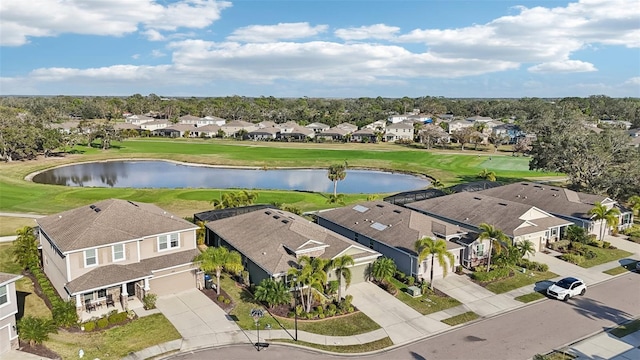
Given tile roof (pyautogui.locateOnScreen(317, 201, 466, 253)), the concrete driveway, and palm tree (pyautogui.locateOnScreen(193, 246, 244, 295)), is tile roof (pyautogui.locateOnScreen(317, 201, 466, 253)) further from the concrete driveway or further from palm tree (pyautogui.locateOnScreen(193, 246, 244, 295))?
the concrete driveway

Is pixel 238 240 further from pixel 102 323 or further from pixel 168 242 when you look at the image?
pixel 102 323

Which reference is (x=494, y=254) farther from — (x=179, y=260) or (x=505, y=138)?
(x=505, y=138)

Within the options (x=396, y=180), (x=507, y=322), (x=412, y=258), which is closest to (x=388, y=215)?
(x=412, y=258)

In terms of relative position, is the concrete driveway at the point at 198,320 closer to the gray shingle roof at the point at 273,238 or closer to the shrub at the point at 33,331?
the gray shingle roof at the point at 273,238

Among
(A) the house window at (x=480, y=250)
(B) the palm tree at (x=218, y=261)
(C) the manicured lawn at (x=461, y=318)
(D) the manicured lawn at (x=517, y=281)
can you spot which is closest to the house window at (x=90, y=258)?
(B) the palm tree at (x=218, y=261)

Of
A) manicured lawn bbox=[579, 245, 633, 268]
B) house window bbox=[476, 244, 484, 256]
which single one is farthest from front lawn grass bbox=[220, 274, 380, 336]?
→ manicured lawn bbox=[579, 245, 633, 268]

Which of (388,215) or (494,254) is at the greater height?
(388,215)
